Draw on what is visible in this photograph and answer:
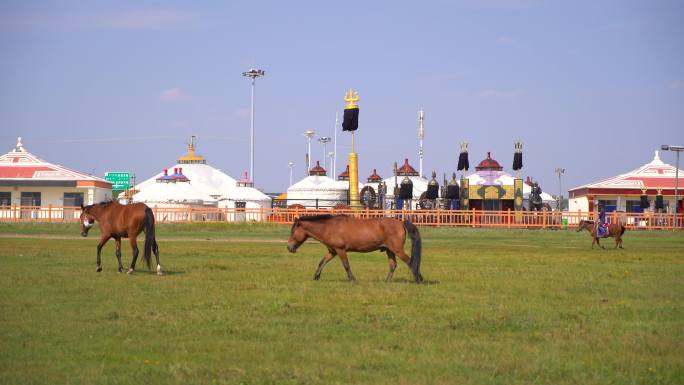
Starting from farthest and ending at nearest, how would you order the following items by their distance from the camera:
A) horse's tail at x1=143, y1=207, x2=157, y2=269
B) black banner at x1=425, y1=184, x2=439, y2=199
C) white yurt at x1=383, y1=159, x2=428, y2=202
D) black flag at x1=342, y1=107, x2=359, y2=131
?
white yurt at x1=383, y1=159, x2=428, y2=202
black banner at x1=425, y1=184, x2=439, y2=199
black flag at x1=342, y1=107, x2=359, y2=131
horse's tail at x1=143, y1=207, x2=157, y2=269

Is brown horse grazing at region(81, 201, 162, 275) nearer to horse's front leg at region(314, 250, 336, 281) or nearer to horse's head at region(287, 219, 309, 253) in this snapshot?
horse's head at region(287, 219, 309, 253)

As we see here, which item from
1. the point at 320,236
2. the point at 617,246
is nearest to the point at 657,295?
the point at 320,236

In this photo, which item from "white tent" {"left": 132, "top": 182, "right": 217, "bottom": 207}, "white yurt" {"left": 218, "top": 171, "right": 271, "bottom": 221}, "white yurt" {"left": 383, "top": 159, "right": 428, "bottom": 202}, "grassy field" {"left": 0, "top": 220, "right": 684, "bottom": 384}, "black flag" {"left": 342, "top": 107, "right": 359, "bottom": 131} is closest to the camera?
"grassy field" {"left": 0, "top": 220, "right": 684, "bottom": 384}

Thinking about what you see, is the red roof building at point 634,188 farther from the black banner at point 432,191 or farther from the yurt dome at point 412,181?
the black banner at point 432,191

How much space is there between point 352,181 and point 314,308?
62.6 m

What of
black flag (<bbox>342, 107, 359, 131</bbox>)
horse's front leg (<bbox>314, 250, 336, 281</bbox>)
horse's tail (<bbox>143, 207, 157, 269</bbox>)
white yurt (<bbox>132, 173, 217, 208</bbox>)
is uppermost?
black flag (<bbox>342, 107, 359, 131</bbox>)

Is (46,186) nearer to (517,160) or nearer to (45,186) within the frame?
(45,186)

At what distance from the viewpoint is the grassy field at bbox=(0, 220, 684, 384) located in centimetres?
1002

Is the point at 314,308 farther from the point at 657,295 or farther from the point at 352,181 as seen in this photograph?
the point at 352,181

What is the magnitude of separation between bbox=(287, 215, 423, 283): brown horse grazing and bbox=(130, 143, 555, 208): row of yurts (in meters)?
59.1

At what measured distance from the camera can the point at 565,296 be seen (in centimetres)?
1730

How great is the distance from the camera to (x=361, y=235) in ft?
64.1

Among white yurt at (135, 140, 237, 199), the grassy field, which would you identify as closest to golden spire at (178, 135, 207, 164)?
white yurt at (135, 140, 237, 199)

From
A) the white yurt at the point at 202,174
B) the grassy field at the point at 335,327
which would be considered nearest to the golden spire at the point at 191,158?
the white yurt at the point at 202,174
